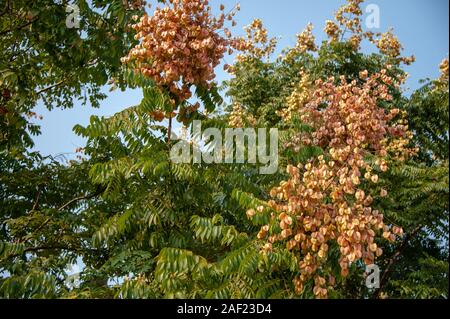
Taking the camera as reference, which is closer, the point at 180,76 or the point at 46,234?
the point at 180,76

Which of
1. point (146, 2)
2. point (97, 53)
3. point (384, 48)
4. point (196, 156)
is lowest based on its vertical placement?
point (196, 156)

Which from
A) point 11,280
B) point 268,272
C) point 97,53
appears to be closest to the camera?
point 11,280

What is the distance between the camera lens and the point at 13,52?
6887 mm

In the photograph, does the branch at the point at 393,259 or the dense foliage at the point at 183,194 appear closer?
the dense foliage at the point at 183,194

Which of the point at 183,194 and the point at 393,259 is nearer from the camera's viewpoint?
the point at 183,194

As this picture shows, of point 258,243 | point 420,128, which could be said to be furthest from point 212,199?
point 420,128

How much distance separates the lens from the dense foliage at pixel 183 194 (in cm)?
367

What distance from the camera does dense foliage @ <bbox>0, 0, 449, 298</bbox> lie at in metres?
3.67

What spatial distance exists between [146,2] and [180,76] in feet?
7.65

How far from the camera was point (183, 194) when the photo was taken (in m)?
4.26

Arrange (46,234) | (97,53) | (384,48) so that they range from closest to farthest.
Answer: (46,234) → (97,53) → (384,48)

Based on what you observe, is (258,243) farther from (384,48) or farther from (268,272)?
(384,48)

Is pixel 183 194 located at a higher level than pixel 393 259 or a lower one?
higher

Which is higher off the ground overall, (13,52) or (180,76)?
(13,52)
